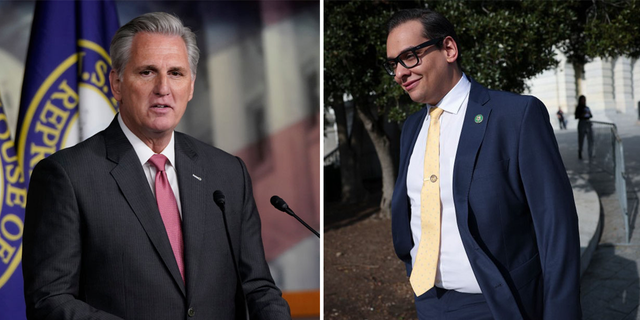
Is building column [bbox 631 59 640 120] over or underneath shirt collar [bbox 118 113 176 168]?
underneath

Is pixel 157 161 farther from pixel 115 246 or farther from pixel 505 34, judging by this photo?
pixel 505 34

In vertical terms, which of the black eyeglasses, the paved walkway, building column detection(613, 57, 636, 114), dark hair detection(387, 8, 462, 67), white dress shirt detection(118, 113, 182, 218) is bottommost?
the paved walkway

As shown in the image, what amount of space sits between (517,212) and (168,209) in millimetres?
1406

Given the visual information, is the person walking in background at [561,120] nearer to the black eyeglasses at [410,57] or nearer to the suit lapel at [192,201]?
the black eyeglasses at [410,57]

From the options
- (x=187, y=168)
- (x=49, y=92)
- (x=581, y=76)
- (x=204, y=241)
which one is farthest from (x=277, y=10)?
(x=581, y=76)

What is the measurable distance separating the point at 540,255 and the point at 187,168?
149cm

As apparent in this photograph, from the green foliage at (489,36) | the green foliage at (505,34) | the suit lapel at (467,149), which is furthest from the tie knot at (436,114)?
the green foliage at (505,34)

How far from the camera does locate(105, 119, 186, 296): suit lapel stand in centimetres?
203

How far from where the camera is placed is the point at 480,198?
2.09 metres

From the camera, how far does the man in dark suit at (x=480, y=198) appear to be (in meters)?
2.01

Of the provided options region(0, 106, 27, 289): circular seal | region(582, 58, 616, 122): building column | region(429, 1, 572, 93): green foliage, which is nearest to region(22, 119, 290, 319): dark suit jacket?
region(0, 106, 27, 289): circular seal

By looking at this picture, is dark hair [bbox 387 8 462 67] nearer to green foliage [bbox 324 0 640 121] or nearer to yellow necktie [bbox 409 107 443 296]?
yellow necktie [bbox 409 107 443 296]

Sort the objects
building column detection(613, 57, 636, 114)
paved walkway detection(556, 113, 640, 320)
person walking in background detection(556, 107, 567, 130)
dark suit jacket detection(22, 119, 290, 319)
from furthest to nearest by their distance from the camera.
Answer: building column detection(613, 57, 636, 114) → person walking in background detection(556, 107, 567, 130) → paved walkway detection(556, 113, 640, 320) → dark suit jacket detection(22, 119, 290, 319)

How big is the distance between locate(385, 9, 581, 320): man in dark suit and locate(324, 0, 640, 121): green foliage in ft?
11.4
